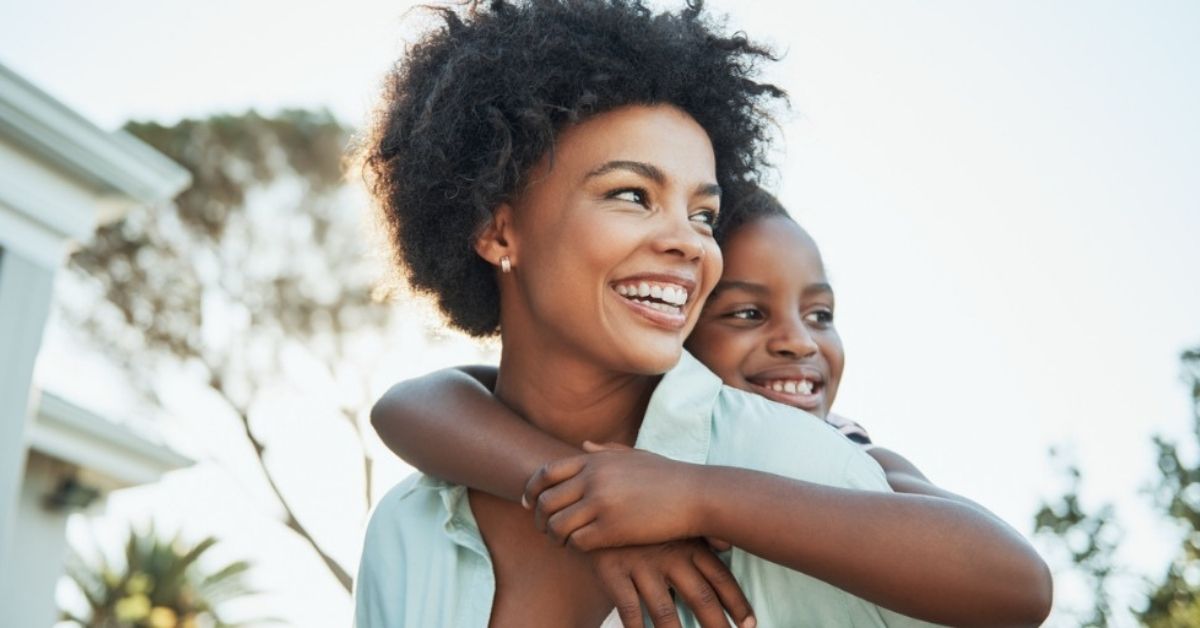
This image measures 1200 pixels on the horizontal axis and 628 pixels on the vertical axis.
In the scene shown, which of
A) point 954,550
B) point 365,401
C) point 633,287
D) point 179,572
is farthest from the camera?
point 179,572

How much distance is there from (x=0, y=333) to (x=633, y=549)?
8.21m

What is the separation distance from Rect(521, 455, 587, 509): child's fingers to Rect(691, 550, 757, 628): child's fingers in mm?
263

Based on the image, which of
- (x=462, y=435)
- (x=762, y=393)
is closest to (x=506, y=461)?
(x=462, y=435)

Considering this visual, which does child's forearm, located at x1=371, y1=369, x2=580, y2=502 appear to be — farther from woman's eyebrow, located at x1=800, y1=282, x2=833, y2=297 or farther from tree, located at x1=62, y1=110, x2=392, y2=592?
tree, located at x1=62, y1=110, x2=392, y2=592

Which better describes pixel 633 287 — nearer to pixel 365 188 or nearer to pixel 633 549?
pixel 633 549

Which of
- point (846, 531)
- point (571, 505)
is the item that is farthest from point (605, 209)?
point (846, 531)

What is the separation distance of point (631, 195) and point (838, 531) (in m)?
0.95

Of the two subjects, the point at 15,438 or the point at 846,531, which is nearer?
the point at 846,531

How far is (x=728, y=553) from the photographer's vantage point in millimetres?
2414

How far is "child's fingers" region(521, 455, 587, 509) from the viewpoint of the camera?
2.30m

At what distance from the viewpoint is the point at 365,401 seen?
16.5 meters

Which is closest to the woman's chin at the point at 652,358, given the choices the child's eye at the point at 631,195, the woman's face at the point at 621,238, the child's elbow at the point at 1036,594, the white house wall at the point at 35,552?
the woman's face at the point at 621,238

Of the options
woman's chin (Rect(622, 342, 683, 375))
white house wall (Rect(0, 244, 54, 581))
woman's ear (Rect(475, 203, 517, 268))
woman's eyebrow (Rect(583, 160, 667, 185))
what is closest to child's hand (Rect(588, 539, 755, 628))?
woman's chin (Rect(622, 342, 683, 375))

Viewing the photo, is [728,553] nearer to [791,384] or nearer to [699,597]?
[699,597]
